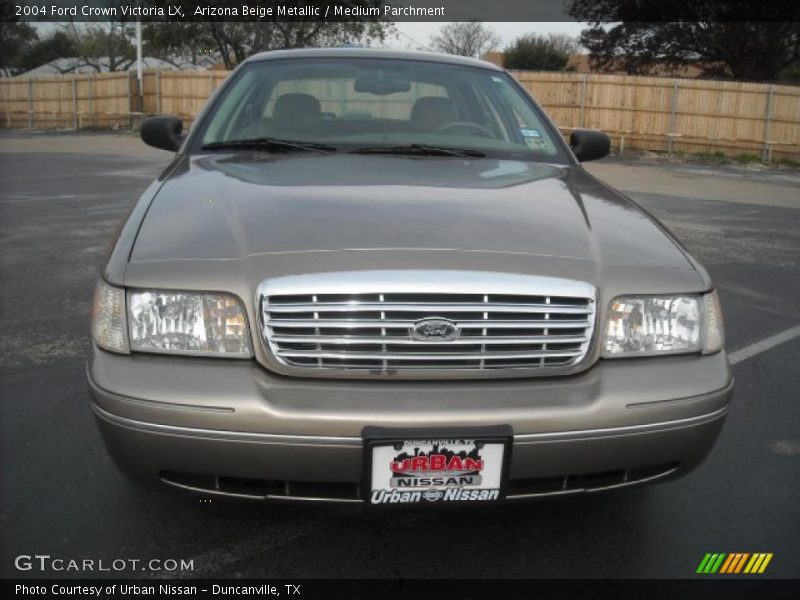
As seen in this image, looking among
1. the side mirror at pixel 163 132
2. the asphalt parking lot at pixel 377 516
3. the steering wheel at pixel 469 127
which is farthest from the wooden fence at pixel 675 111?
the side mirror at pixel 163 132

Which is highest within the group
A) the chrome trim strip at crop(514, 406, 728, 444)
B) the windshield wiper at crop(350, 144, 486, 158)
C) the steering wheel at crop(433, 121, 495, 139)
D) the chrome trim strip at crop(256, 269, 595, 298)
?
the steering wheel at crop(433, 121, 495, 139)

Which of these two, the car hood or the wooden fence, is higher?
the wooden fence

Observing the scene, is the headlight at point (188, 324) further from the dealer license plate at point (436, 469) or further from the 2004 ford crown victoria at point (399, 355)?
the dealer license plate at point (436, 469)

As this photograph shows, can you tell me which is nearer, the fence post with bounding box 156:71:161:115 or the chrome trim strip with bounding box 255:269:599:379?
the chrome trim strip with bounding box 255:269:599:379

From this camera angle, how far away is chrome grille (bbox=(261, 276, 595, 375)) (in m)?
1.89

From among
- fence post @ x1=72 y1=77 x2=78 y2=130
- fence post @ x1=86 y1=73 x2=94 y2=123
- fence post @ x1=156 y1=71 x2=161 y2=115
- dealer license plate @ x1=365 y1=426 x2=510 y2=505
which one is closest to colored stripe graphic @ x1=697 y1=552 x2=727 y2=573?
dealer license plate @ x1=365 y1=426 x2=510 y2=505

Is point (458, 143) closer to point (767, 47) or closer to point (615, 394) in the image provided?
point (615, 394)

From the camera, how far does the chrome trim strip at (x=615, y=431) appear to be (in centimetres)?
186

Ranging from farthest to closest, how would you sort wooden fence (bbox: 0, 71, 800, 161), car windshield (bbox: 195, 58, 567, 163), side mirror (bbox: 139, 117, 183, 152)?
wooden fence (bbox: 0, 71, 800, 161), side mirror (bbox: 139, 117, 183, 152), car windshield (bbox: 195, 58, 567, 163)

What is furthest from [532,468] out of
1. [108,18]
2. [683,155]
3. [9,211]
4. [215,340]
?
[108,18]

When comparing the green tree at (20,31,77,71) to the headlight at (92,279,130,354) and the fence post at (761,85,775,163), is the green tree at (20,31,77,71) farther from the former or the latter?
the headlight at (92,279,130,354)

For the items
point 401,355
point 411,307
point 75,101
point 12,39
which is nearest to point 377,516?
point 401,355

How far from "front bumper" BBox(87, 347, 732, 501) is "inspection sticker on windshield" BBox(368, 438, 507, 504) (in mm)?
45

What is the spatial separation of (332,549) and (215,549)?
13.5 inches
